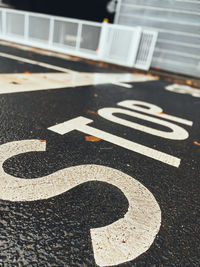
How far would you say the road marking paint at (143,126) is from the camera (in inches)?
107

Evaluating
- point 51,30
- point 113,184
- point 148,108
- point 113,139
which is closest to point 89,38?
point 51,30

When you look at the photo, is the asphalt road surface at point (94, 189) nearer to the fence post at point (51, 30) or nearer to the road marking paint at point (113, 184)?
the road marking paint at point (113, 184)

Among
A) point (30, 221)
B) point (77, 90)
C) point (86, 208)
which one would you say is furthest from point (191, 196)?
point (77, 90)

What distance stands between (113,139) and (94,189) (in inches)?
35.4

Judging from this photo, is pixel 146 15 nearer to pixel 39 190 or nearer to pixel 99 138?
pixel 99 138

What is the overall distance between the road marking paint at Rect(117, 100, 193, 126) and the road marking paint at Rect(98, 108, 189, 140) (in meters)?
0.26

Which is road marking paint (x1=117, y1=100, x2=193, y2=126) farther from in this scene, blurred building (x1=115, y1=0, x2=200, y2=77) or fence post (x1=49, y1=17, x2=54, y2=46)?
fence post (x1=49, y1=17, x2=54, y2=46)

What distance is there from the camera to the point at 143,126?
2863 mm

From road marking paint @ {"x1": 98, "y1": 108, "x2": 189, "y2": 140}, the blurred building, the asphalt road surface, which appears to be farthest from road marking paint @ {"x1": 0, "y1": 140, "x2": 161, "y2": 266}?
the blurred building

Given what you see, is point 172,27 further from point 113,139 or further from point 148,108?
point 113,139

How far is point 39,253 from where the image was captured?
100cm

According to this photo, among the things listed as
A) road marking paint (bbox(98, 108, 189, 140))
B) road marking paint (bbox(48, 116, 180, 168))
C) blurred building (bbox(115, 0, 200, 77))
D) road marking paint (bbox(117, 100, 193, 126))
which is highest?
blurred building (bbox(115, 0, 200, 77))

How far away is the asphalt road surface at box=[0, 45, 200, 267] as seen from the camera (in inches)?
41.8

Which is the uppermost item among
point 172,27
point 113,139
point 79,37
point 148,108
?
point 172,27
